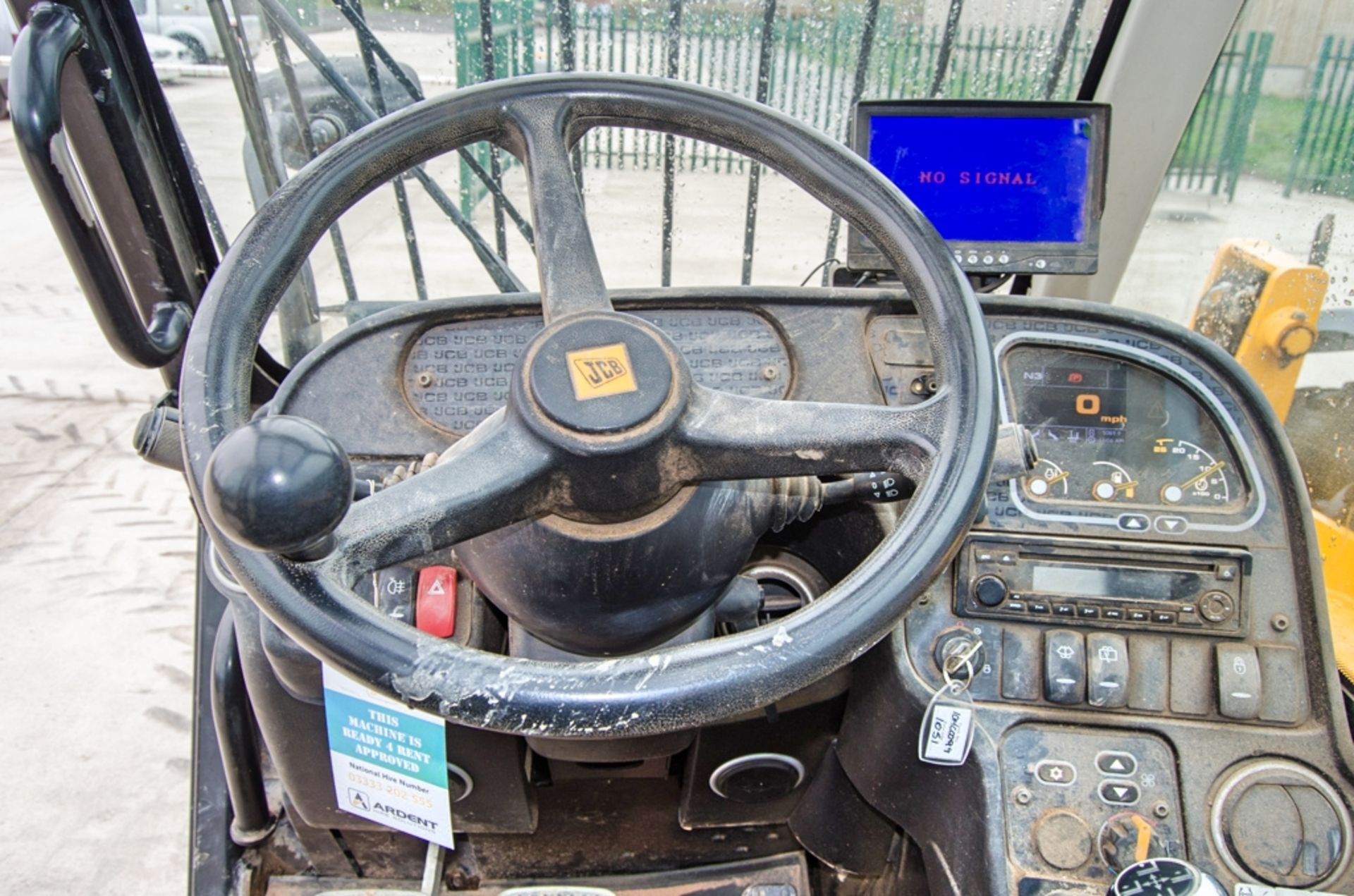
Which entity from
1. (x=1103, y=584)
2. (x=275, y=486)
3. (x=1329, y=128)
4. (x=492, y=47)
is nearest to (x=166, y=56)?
(x=492, y=47)

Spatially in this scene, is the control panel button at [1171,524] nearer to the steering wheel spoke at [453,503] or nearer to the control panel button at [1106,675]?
the control panel button at [1106,675]

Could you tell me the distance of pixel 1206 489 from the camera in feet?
4.39

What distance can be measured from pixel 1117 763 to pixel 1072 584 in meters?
0.22

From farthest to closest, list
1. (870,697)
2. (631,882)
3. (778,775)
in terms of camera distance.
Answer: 1. (631,882)
2. (778,775)
3. (870,697)

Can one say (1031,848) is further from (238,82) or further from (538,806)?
(238,82)

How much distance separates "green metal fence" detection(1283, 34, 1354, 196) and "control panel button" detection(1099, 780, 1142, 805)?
1.15 m

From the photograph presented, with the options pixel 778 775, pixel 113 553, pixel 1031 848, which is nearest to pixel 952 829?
pixel 1031 848

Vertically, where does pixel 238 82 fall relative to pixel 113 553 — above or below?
above

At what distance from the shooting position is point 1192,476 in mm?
1348

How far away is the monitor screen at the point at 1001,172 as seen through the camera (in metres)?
1.51

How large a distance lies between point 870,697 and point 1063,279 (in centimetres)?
110

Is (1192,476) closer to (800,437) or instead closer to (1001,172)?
(1001,172)

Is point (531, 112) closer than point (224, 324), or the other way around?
point (224, 324)

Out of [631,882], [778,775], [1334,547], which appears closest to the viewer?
[778,775]
